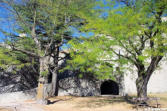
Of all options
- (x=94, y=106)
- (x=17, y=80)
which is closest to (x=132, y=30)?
(x=94, y=106)

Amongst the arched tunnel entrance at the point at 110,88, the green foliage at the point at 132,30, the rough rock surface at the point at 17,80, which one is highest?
the green foliage at the point at 132,30

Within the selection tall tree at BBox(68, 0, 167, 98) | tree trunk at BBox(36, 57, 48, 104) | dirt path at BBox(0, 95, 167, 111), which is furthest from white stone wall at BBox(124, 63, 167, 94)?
tree trunk at BBox(36, 57, 48, 104)

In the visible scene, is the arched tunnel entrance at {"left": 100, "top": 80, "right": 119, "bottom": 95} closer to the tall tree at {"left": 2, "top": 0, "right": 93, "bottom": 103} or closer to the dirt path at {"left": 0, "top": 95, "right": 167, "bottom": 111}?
the dirt path at {"left": 0, "top": 95, "right": 167, "bottom": 111}

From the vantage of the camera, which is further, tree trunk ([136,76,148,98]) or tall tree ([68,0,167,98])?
tree trunk ([136,76,148,98])

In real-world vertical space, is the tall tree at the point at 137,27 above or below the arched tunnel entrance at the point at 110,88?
above

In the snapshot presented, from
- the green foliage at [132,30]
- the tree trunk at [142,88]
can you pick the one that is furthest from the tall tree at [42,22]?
the tree trunk at [142,88]

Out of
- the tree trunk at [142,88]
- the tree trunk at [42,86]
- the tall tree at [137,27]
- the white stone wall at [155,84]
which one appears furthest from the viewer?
the white stone wall at [155,84]

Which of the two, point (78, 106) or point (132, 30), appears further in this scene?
point (78, 106)

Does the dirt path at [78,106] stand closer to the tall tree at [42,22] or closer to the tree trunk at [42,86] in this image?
the tree trunk at [42,86]

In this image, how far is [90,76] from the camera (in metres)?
15.7

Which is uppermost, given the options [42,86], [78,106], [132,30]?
[132,30]

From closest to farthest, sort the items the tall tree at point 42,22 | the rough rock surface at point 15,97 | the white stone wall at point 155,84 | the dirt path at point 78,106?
the dirt path at point 78,106 → the tall tree at point 42,22 → the rough rock surface at point 15,97 → the white stone wall at point 155,84

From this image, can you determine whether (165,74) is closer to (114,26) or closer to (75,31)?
(75,31)

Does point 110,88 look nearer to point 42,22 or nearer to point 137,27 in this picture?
point 42,22
